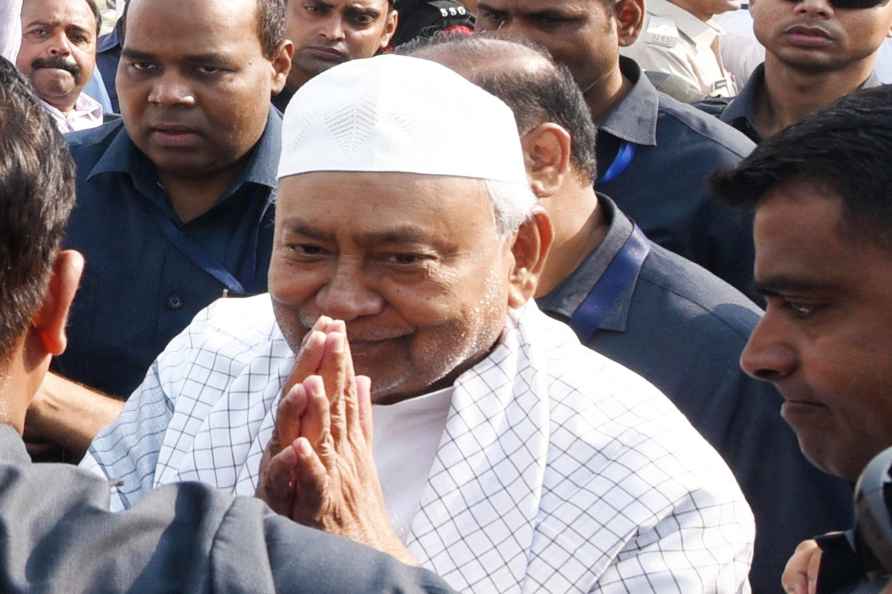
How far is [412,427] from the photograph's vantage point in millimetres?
2840

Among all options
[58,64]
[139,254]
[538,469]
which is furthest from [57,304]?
[58,64]

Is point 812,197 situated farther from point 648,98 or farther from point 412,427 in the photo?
point 648,98

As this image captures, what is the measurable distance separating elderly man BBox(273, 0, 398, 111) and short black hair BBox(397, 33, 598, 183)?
2017 millimetres

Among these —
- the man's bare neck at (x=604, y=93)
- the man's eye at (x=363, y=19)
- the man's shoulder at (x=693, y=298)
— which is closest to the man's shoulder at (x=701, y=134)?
the man's bare neck at (x=604, y=93)

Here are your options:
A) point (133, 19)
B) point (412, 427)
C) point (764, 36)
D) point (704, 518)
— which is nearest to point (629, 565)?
point (704, 518)

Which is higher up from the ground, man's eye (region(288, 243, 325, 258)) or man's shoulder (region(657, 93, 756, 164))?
man's eye (region(288, 243, 325, 258))

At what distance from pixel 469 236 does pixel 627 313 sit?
2.51 feet

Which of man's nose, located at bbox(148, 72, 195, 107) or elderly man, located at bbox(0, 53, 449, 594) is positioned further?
man's nose, located at bbox(148, 72, 195, 107)

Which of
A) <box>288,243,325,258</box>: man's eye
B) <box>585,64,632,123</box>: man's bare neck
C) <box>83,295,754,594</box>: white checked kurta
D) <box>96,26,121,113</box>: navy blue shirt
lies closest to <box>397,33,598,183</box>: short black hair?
<box>585,64,632,123</box>: man's bare neck

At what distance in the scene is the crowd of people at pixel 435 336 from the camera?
6.18ft

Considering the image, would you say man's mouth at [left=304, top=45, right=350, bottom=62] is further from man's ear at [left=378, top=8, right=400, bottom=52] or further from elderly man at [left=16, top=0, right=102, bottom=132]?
elderly man at [left=16, top=0, right=102, bottom=132]

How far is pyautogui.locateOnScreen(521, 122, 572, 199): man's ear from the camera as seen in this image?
358 cm

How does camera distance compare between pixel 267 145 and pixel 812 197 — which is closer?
pixel 812 197

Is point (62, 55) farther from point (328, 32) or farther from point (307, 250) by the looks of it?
point (307, 250)
